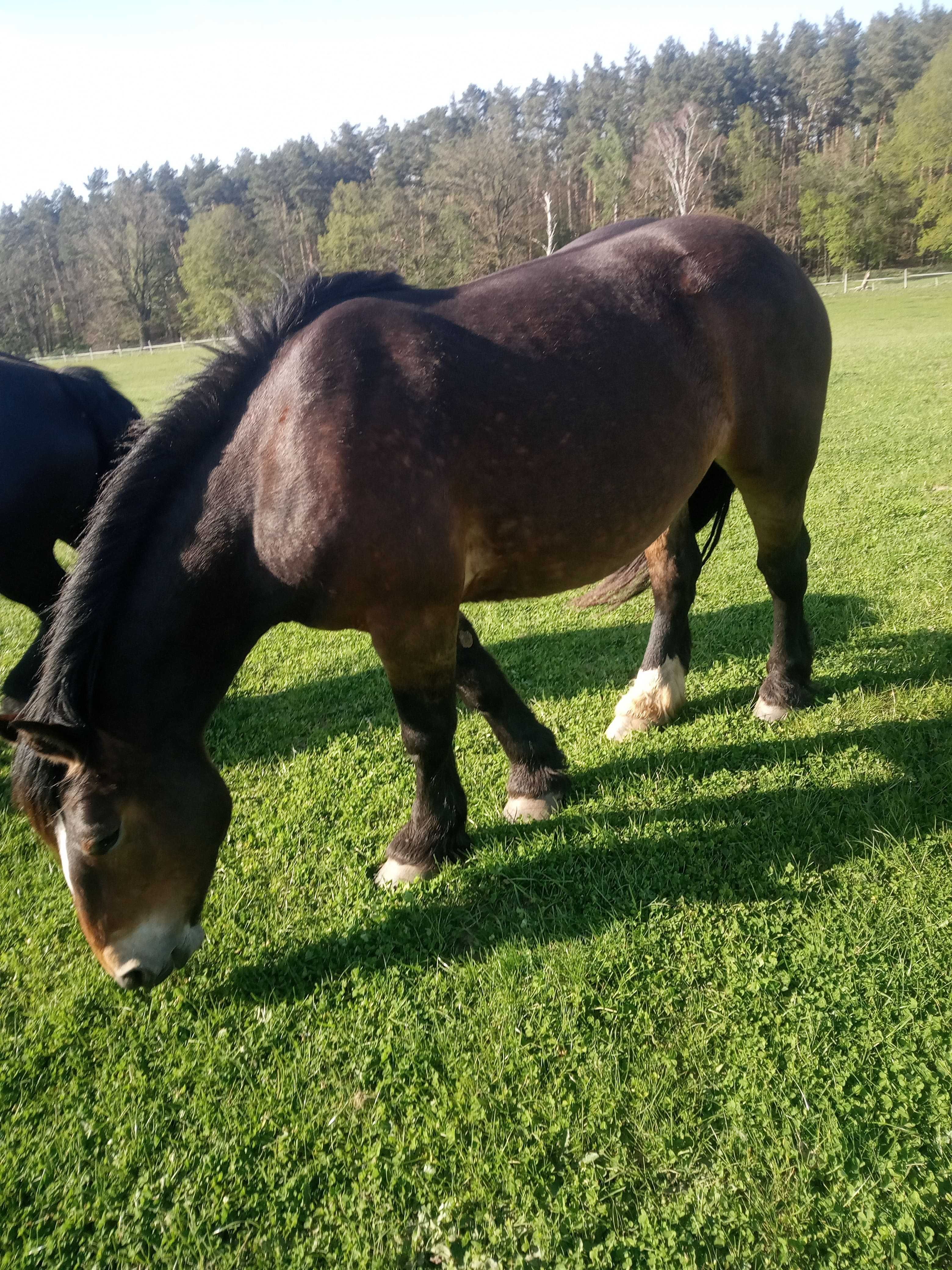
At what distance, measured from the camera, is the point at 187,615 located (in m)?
2.36

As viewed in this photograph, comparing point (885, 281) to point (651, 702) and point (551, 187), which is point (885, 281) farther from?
point (651, 702)

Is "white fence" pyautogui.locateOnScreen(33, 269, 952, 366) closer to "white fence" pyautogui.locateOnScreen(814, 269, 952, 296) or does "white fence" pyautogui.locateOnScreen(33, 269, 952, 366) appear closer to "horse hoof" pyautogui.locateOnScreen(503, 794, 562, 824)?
"white fence" pyautogui.locateOnScreen(814, 269, 952, 296)

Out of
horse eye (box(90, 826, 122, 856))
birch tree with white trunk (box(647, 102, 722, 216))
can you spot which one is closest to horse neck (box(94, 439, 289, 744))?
horse eye (box(90, 826, 122, 856))

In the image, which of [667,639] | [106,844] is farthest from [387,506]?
[667,639]

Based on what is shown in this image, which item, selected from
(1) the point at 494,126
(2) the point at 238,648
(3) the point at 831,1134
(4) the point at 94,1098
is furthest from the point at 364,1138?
(1) the point at 494,126

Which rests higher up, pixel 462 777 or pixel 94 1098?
pixel 94 1098

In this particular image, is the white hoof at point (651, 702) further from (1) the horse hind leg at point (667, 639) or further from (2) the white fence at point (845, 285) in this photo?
(2) the white fence at point (845, 285)

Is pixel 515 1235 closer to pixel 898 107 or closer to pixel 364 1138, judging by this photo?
pixel 364 1138

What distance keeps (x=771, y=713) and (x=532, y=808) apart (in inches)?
55.5

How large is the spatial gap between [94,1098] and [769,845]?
8.14ft

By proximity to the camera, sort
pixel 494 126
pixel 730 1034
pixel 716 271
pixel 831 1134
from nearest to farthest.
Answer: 1. pixel 831 1134
2. pixel 730 1034
3. pixel 716 271
4. pixel 494 126

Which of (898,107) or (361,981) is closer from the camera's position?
(361,981)

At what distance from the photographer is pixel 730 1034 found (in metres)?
2.25

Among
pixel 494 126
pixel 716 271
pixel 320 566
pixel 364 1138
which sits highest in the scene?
pixel 494 126
